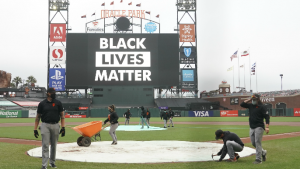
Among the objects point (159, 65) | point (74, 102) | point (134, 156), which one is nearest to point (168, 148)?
point (134, 156)

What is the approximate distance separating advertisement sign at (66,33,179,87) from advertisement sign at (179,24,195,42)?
11.0 meters

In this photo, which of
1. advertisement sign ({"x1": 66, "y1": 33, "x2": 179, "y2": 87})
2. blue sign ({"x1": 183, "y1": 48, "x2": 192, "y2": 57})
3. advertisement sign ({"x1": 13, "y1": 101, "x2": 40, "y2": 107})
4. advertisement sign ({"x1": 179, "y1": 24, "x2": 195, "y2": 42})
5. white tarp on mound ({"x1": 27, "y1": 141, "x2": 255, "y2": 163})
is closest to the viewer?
white tarp on mound ({"x1": 27, "y1": 141, "x2": 255, "y2": 163})

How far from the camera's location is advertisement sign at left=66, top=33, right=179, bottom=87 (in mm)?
55531

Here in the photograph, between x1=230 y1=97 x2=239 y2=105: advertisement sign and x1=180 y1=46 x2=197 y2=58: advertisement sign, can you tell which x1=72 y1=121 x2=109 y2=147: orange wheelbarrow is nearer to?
x1=180 y1=46 x2=197 y2=58: advertisement sign

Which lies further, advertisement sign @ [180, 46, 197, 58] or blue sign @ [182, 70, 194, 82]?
advertisement sign @ [180, 46, 197, 58]

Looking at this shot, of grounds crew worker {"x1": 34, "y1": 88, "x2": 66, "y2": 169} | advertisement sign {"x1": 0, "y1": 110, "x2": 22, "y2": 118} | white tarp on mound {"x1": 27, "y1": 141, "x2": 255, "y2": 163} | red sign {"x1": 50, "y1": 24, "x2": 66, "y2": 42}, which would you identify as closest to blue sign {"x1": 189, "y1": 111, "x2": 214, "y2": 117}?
advertisement sign {"x1": 0, "y1": 110, "x2": 22, "y2": 118}

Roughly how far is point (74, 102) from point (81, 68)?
10.1m

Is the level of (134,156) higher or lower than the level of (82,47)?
Answer: lower

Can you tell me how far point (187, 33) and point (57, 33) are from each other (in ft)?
91.6

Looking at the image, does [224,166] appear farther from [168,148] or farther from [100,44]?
[100,44]

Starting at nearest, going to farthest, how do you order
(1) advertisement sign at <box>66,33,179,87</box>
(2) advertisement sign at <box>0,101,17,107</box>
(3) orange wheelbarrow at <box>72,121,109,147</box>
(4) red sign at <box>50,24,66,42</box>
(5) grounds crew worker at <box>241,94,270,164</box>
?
(5) grounds crew worker at <box>241,94,270,164</box> → (3) orange wheelbarrow at <box>72,121,109,147</box> → (1) advertisement sign at <box>66,33,179,87</box> → (2) advertisement sign at <box>0,101,17,107</box> → (4) red sign at <box>50,24,66,42</box>

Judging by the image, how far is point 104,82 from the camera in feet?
182

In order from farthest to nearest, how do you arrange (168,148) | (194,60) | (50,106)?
(194,60) < (168,148) < (50,106)

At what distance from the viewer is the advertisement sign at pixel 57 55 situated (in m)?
60.4
